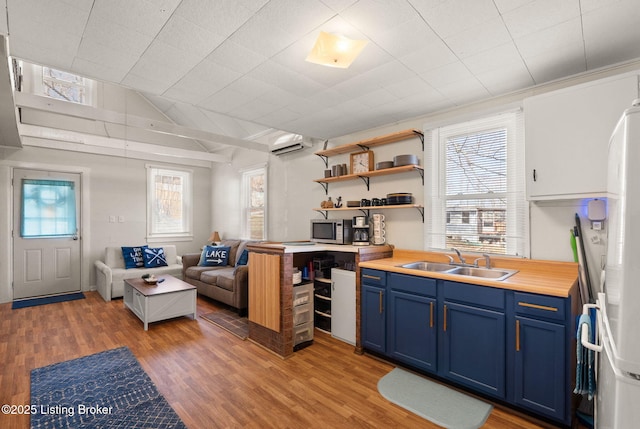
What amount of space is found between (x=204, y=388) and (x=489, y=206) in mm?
2968

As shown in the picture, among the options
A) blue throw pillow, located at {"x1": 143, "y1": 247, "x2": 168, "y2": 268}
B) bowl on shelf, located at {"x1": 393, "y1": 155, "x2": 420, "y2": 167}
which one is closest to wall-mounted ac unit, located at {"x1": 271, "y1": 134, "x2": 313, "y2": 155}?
bowl on shelf, located at {"x1": 393, "y1": 155, "x2": 420, "y2": 167}

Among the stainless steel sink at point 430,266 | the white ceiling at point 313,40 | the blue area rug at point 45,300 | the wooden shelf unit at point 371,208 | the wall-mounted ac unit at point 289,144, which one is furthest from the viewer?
the blue area rug at point 45,300

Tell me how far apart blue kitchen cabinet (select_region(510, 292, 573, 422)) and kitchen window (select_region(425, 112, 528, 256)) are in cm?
83

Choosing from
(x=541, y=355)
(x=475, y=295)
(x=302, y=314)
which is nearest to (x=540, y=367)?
(x=541, y=355)

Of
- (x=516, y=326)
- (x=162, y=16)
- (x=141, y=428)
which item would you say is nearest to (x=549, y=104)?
(x=516, y=326)

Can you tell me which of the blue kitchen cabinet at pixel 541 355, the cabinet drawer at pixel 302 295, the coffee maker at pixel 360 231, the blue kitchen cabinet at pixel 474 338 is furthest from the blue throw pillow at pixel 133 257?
the blue kitchen cabinet at pixel 541 355

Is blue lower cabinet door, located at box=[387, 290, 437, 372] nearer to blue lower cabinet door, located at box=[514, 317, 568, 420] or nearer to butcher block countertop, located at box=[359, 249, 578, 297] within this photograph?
butcher block countertop, located at box=[359, 249, 578, 297]

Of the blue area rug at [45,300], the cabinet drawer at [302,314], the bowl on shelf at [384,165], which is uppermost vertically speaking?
the bowl on shelf at [384,165]

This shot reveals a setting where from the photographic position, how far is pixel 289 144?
457cm

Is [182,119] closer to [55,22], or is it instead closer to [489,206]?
[55,22]

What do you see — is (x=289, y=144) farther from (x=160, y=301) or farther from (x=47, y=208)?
(x=47, y=208)

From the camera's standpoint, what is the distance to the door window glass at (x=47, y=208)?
4895 mm

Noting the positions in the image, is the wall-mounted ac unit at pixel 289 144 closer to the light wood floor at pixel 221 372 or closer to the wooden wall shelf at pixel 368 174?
the wooden wall shelf at pixel 368 174

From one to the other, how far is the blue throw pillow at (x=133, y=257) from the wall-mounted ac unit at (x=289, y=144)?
3.04 m
